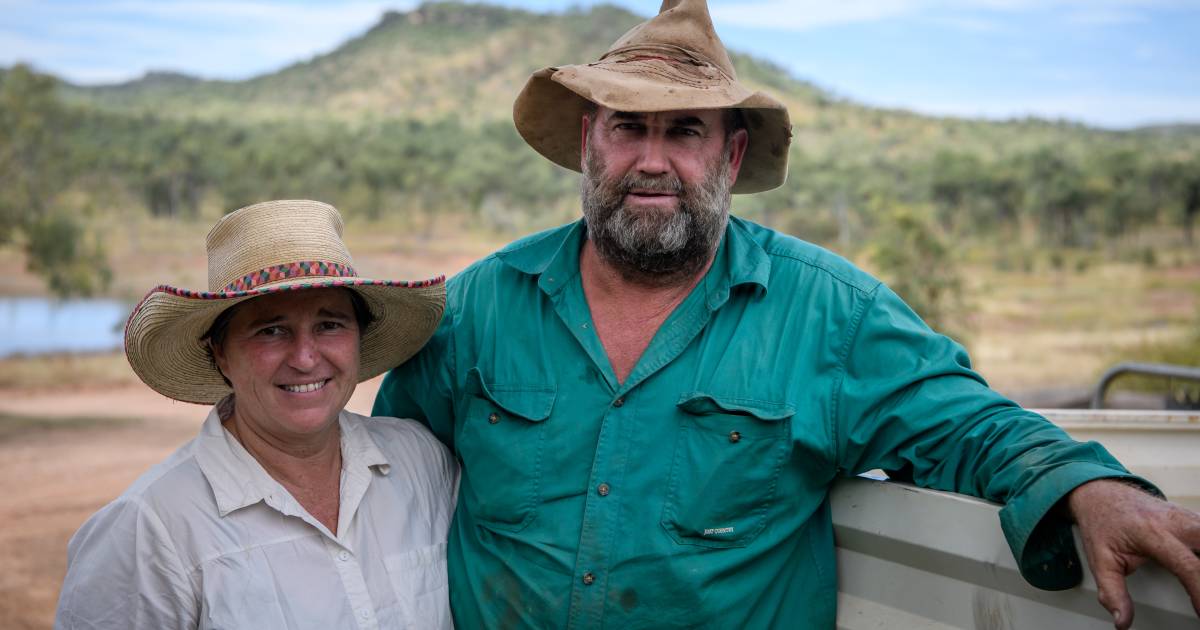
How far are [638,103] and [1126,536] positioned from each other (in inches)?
56.3

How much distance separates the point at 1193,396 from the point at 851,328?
3.29 metres

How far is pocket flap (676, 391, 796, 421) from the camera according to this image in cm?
245

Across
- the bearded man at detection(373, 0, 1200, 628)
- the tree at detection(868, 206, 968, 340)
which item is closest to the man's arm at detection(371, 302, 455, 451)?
the bearded man at detection(373, 0, 1200, 628)

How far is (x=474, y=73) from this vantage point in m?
92.1

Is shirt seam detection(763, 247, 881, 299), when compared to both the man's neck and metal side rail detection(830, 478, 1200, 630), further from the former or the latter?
metal side rail detection(830, 478, 1200, 630)

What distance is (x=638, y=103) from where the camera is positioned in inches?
103

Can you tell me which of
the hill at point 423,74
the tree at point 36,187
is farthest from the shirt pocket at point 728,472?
the hill at point 423,74

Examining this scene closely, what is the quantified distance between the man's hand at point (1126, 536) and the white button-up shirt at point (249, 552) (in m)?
1.45

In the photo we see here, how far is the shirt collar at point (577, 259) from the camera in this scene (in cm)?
266

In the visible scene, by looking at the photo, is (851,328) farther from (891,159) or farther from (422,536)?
(891,159)

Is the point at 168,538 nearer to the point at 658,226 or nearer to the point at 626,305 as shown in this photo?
the point at 626,305

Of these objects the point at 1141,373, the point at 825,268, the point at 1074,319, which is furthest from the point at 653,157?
the point at 1074,319

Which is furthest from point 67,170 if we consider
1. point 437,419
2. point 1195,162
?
point 1195,162

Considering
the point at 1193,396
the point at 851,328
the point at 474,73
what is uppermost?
the point at 474,73
